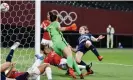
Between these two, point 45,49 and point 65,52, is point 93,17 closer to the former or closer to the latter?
point 65,52

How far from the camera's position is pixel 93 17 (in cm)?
2706

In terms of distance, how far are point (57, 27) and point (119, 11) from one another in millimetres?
19111

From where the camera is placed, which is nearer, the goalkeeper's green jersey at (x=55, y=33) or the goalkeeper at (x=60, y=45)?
the goalkeeper at (x=60, y=45)

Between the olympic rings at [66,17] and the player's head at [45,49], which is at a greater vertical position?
the olympic rings at [66,17]

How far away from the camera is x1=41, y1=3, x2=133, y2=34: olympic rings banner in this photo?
2559 cm

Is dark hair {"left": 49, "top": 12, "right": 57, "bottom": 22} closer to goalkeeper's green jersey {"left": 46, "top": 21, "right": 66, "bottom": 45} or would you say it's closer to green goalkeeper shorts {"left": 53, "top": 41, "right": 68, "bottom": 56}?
goalkeeper's green jersey {"left": 46, "top": 21, "right": 66, "bottom": 45}

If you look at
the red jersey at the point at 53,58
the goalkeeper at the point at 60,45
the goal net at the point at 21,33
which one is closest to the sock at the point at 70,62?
the goalkeeper at the point at 60,45

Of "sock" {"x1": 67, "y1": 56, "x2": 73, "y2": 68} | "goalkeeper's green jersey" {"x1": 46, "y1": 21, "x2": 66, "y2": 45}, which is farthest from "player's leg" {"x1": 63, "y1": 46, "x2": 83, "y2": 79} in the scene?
"goalkeeper's green jersey" {"x1": 46, "y1": 21, "x2": 66, "y2": 45}

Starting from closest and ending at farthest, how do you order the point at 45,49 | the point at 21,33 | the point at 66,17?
the point at 45,49
the point at 21,33
the point at 66,17

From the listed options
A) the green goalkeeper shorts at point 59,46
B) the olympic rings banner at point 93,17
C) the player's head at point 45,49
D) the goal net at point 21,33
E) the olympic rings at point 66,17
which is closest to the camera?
the player's head at point 45,49

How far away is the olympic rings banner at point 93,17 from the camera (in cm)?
2559

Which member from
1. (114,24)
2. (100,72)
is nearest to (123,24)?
(114,24)

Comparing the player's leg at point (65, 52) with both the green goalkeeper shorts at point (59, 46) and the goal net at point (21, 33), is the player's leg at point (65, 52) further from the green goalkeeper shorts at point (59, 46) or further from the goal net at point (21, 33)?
the goal net at point (21, 33)

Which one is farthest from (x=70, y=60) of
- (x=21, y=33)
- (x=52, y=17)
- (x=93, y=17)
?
(x=93, y=17)
